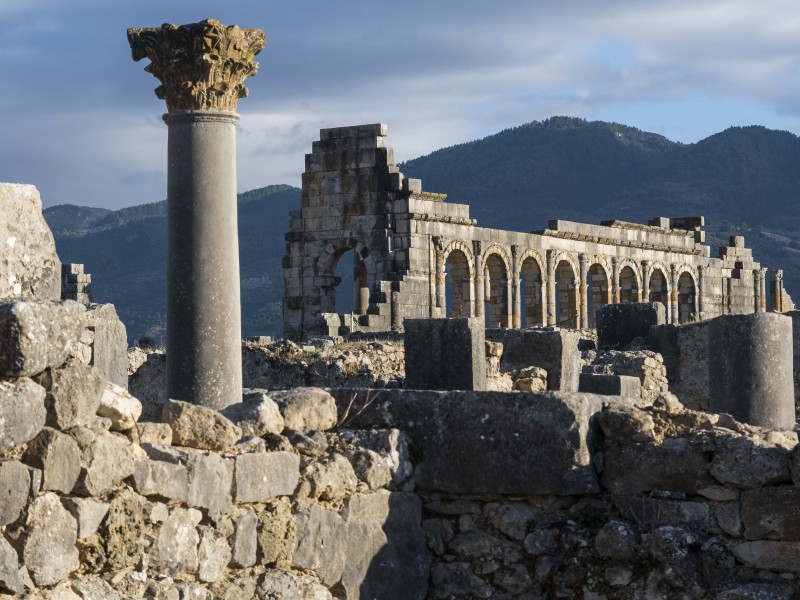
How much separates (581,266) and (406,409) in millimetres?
30647

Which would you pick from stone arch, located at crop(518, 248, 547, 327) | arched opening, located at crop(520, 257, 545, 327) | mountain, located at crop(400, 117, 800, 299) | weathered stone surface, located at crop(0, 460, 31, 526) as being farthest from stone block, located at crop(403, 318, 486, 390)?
mountain, located at crop(400, 117, 800, 299)

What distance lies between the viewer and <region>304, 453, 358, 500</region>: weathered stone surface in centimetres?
711

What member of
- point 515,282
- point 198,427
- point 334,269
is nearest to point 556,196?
point 515,282

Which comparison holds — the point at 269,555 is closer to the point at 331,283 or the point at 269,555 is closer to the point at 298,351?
the point at 298,351

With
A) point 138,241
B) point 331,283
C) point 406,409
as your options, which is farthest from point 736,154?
point 406,409

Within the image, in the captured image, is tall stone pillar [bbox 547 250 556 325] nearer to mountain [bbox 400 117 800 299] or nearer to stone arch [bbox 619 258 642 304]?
stone arch [bbox 619 258 642 304]

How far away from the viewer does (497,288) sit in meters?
34.9

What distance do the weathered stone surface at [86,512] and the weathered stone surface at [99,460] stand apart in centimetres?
5

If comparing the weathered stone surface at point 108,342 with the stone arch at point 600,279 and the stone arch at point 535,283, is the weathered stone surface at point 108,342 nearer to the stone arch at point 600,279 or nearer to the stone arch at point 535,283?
the stone arch at point 535,283

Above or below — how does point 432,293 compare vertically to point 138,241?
below

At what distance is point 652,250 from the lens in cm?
4181

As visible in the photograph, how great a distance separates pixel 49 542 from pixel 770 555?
12.0 feet

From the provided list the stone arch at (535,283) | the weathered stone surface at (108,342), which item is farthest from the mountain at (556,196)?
the weathered stone surface at (108,342)

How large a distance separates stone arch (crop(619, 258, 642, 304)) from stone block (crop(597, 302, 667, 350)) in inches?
672
